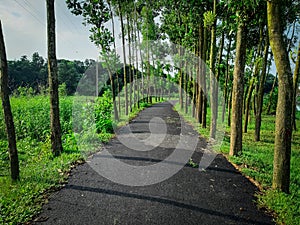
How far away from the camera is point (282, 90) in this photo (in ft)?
14.2

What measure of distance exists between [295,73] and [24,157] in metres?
11.7

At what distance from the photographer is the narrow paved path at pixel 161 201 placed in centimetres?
345

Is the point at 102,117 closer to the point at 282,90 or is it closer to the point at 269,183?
the point at 269,183

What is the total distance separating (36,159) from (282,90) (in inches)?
260

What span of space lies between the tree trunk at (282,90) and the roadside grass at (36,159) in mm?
4591

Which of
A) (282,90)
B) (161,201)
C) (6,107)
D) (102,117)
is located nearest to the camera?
(161,201)

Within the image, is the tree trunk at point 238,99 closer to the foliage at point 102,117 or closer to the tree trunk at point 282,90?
the tree trunk at point 282,90

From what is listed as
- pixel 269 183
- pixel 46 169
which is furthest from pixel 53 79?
pixel 269 183

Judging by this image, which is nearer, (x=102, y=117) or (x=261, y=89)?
(x=261, y=89)

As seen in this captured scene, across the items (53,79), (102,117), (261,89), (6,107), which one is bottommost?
(102,117)

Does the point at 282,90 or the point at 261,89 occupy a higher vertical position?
the point at 261,89

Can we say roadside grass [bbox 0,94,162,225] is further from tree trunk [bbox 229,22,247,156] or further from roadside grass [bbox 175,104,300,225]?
tree trunk [bbox 229,22,247,156]

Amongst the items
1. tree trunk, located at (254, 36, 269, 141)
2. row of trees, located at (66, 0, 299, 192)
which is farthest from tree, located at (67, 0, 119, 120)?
tree trunk, located at (254, 36, 269, 141)

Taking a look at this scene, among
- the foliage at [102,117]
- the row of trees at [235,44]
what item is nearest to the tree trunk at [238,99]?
the row of trees at [235,44]
